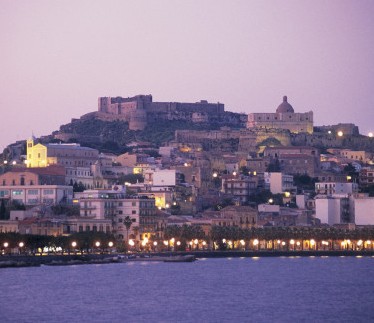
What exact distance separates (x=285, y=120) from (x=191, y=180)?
37891 mm

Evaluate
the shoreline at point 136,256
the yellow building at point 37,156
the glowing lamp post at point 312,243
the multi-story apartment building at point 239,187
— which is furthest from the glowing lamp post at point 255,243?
the yellow building at point 37,156

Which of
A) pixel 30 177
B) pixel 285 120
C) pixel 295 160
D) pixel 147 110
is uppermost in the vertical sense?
pixel 147 110

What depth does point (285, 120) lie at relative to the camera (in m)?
182

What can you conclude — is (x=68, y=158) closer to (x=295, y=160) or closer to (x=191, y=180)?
(x=191, y=180)

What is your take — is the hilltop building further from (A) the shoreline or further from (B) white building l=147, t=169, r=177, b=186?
(A) the shoreline

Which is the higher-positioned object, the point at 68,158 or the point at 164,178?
the point at 68,158

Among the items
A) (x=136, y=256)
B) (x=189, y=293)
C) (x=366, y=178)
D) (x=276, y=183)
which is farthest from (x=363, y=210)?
(x=189, y=293)

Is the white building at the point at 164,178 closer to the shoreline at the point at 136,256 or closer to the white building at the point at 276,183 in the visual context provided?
the white building at the point at 276,183

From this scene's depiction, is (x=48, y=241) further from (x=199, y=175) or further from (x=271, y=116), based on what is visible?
(x=271, y=116)

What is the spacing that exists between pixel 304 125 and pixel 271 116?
12.8 ft

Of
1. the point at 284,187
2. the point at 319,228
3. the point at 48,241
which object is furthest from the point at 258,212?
the point at 48,241

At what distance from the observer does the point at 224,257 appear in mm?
127938

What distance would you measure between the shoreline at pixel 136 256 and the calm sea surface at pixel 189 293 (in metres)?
0.71

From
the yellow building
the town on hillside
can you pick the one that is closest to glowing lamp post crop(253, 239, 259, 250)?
the town on hillside
